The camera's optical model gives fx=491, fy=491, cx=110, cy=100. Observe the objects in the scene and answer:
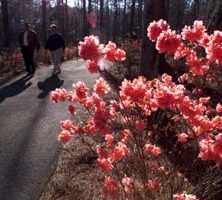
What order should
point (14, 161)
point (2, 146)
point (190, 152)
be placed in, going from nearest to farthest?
point (190, 152)
point (14, 161)
point (2, 146)

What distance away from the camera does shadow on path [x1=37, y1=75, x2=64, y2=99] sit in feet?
41.9

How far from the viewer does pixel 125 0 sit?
209 feet

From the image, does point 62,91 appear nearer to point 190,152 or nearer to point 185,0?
point 190,152

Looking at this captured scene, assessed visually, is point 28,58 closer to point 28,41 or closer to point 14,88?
point 28,41

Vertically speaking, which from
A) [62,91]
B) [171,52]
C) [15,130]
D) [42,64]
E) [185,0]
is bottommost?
[185,0]

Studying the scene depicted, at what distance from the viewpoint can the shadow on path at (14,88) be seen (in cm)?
1260

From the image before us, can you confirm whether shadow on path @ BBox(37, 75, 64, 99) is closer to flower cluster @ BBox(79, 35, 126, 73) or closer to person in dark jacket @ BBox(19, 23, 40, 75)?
person in dark jacket @ BBox(19, 23, 40, 75)

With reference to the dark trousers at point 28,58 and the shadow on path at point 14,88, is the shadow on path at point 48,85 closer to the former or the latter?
the shadow on path at point 14,88

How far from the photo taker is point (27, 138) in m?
8.02

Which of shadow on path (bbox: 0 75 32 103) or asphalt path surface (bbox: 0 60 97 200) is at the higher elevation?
asphalt path surface (bbox: 0 60 97 200)

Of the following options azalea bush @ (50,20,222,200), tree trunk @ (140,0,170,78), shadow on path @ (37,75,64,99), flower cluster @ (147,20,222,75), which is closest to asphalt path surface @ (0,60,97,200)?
shadow on path @ (37,75,64,99)

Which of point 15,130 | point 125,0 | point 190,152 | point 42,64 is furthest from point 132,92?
point 125,0

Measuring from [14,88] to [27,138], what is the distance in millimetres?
5918

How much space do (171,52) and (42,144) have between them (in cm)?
490
